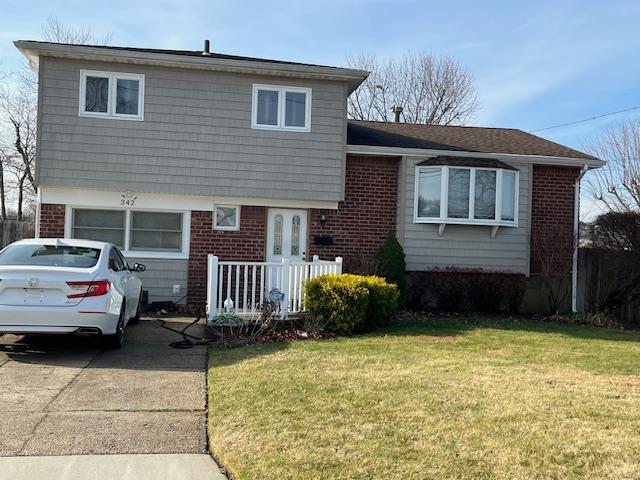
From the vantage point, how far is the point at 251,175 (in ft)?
40.8

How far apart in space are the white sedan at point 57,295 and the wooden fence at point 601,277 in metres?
10.6

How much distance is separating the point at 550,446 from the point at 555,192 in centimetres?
1073

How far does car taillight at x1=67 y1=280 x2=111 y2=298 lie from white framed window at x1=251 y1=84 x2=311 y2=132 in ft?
19.8

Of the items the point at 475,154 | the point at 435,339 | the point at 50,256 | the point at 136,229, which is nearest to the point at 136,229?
the point at 136,229

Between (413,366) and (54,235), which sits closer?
(413,366)

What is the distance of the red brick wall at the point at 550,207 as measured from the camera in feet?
44.2

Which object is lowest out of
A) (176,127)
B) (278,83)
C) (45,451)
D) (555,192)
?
(45,451)

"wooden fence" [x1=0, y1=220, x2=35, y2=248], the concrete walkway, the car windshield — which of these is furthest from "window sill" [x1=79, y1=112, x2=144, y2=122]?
"wooden fence" [x1=0, y1=220, x2=35, y2=248]

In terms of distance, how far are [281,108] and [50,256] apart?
6.30m

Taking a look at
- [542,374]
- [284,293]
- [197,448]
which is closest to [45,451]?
[197,448]

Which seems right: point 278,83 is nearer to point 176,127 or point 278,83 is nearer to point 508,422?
point 176,127

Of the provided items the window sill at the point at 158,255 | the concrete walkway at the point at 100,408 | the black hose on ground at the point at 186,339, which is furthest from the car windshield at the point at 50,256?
the window sill at the point at 158,255

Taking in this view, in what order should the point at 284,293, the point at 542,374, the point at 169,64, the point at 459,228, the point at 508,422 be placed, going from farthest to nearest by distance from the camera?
the point at 459,228 < the point at 169,64 < the point at 284,293 < the point at 542,374 < the point at 508,422

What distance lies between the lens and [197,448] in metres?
4.43
